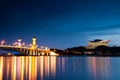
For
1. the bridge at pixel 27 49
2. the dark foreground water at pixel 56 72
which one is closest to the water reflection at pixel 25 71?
the dark foreground water at pixel 56 72

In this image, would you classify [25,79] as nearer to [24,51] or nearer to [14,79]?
[14,79]

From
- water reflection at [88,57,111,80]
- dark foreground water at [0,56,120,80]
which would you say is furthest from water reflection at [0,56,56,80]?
water reflection at [88,57,111,80]

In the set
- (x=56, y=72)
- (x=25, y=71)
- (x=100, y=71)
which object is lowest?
(x=100, y=71)

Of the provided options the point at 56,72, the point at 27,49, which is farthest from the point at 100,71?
the point at 27,49

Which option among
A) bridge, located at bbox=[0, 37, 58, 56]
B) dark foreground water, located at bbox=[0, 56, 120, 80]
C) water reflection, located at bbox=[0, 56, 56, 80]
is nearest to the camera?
water reflection, located at bbox=[0, 56, 56, 80]

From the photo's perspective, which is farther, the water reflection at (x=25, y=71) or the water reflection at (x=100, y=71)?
the water reflection at (x=100, y=71)

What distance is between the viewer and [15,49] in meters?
122

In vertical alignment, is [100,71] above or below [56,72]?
below

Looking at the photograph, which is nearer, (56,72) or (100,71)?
(56,72)

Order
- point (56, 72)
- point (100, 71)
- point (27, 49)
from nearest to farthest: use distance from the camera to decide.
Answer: point (56, 72) < point (100, 71) < point (27, 49)

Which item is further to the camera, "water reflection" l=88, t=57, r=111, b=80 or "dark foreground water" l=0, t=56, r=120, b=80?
"water reflection" l=88, t=57, r=111, b=80

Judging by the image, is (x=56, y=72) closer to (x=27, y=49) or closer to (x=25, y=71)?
(x=25, y=71)

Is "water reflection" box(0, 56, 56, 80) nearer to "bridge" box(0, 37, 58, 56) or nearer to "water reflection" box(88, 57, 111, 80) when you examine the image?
"water reflection" box(88, 57, 111, 80)

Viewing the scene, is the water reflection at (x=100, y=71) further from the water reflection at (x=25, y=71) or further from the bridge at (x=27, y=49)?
the bridge at (x=27, y=49)
